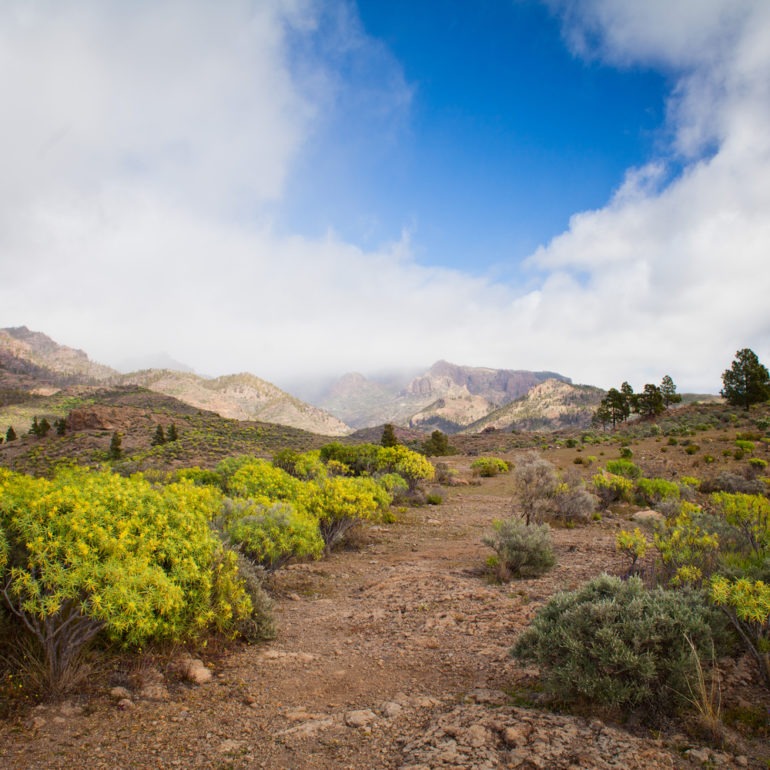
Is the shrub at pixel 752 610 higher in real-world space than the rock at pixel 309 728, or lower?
higher

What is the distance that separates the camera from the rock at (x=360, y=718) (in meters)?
4.48

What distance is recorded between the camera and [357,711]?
475cm

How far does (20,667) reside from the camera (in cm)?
481

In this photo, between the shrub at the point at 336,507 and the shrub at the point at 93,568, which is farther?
the shrub at the point at 336,507

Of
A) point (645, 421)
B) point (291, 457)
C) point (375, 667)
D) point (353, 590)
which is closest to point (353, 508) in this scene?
point (353, 590)

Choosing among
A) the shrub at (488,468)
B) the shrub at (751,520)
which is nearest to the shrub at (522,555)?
the shrub at (751,520)

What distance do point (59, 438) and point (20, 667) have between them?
77588mm

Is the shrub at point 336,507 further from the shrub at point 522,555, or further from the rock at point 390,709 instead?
the rock at point 390,709

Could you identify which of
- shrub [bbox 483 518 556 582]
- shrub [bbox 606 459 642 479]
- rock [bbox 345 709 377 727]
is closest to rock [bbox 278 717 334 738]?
rock [bbox 345 709 377 727]

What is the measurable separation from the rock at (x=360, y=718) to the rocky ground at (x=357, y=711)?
0.06ft

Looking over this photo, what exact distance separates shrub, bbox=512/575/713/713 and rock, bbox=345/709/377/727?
1.76 metres

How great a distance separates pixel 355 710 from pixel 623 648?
293 centimetres

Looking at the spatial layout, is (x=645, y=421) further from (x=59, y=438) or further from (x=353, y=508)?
(x=59, y=438)

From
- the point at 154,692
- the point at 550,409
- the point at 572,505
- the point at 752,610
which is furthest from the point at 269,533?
the point at 550,409
